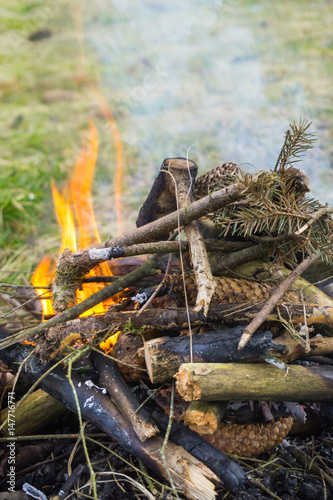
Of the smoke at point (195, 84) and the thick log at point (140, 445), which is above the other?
the smoke at point (195, 84)

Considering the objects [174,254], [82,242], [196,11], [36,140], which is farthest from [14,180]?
[196,11]

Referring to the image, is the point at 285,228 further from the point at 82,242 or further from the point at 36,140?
the point at 36,140

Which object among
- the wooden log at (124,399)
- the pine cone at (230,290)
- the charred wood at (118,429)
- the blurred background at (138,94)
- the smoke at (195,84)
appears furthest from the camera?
the smoke at (195,84)

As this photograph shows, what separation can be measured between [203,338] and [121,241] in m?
0.56

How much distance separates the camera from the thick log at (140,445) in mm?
1349

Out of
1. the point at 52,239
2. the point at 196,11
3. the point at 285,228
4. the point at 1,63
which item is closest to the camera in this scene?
the point at 285,228

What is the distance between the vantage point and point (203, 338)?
1.54 meters

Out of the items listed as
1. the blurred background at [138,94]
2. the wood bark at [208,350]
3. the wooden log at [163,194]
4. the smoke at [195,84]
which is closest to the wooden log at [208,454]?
the wood bark at [208,350]

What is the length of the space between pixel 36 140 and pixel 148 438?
475 centimetres

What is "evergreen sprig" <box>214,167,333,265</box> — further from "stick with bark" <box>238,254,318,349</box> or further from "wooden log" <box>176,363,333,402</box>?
"wooden log" <box>176,363,333,402</box>

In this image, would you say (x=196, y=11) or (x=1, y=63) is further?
(x=196, y=11)

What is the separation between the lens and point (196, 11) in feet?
26.7

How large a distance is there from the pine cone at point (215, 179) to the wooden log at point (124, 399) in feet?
2.96

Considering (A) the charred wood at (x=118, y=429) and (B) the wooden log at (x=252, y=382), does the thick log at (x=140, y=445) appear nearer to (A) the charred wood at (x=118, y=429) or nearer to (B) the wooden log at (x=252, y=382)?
(A) the charred wood at (x=118, y=429)
